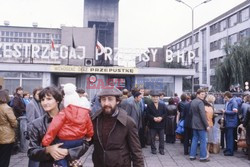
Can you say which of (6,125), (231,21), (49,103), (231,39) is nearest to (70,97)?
(49,103)

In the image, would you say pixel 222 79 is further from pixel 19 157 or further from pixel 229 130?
pixel 19 157

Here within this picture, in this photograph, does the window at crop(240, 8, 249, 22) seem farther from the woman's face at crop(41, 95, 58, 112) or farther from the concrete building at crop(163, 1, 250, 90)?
the woman's face at crop(41, 95, 58, 112)

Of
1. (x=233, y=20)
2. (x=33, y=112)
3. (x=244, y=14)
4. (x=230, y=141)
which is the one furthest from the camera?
(x=233, y=20)

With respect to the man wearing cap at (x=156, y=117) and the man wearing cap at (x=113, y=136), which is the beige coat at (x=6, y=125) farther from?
the man wearing cap at (x=156, y=117)

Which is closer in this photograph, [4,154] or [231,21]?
[4,154]

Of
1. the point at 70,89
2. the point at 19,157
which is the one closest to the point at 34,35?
the point at 19,157

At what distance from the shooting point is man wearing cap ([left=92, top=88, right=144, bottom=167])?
355 centimetres

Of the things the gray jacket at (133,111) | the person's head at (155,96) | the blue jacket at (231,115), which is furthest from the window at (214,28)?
the gray jacket at (133,111)

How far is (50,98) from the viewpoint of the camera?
352 cm

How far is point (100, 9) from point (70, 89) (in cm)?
4815

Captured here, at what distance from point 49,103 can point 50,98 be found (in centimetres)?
6

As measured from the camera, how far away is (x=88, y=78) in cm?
2564

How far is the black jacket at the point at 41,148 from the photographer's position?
326 centimetres

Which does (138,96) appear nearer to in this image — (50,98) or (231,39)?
(50,98)
